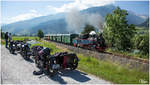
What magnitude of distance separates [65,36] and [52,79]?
28.2 metres

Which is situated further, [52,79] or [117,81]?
[52,79]

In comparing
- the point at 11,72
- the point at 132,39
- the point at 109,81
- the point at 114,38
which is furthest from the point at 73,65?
the point at 132,39

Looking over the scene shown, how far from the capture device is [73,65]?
30.7 feet

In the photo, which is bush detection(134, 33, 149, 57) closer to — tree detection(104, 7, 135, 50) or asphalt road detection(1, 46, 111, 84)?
tree detection(104, 7, 135, 50)

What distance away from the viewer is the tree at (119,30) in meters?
27.1

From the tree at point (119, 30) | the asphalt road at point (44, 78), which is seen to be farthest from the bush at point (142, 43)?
the asphalt road at point (44, 78)

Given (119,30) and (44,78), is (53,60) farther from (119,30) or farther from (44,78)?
(119,30)

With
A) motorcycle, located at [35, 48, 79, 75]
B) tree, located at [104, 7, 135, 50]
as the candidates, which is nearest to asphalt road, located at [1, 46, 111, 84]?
motorcycle, located at [35, 48, 79, 75]

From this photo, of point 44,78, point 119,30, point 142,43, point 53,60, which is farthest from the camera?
point 142,43

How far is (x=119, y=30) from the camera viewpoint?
27188 mm

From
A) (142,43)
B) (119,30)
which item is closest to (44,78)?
(119,30)

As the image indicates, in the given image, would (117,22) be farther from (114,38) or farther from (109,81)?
(109,81)

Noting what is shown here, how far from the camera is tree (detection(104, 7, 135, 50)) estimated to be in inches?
1067

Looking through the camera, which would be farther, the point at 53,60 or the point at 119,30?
the point at 119,30
